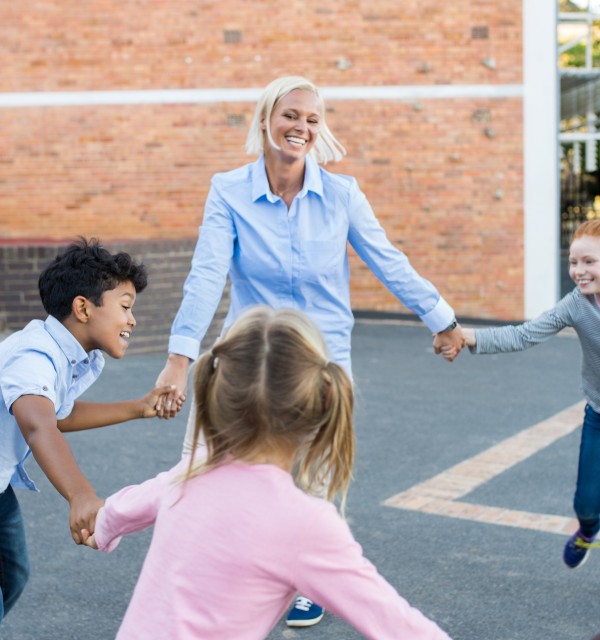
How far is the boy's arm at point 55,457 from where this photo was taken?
249cm

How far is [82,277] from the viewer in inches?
117

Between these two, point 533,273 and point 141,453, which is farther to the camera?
point 533,273

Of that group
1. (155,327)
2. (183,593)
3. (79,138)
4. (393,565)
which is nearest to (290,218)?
(393,565)

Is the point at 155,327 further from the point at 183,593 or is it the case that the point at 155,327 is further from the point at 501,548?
the point at 183,593

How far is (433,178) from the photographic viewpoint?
15.0 metres

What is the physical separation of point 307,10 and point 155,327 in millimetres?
5959

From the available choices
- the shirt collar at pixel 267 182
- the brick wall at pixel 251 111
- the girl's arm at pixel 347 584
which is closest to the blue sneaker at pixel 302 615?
the shirt collar at pixel 267 182

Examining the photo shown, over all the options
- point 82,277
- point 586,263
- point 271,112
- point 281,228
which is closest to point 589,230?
point 586,263

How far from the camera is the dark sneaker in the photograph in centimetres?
457

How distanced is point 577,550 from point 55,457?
2766mm

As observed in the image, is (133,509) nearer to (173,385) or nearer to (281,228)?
(173,385)

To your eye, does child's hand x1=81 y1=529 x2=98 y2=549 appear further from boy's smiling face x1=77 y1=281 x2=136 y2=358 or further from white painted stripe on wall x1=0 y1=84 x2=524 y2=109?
white painted stripe on wall x1=0 y1=84 x2=524 y2=109

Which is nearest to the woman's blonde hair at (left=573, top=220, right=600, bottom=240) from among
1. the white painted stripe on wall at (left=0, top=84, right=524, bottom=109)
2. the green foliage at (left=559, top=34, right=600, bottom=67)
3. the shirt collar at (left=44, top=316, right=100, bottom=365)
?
the shirt collar at (left=44, top=316, right=100, bottom=365)

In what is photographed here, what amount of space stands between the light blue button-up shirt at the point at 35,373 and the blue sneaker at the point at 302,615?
4.84 feet
